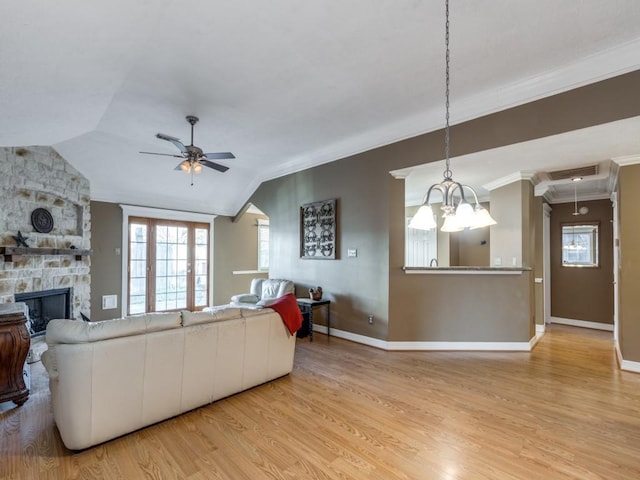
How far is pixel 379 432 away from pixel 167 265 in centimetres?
546

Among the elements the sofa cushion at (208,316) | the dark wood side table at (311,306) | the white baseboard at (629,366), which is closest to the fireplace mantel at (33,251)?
the sofa cushion at (208,316)

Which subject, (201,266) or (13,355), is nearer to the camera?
(13,355)

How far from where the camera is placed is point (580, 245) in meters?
5.92

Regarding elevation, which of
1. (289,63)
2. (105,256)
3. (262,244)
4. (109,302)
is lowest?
(109,302)

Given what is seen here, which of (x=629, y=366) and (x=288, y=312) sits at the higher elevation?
(x=288, y=312)

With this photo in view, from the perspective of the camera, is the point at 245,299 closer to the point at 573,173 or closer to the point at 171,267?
the point at 171,267

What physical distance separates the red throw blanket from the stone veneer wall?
3.23m

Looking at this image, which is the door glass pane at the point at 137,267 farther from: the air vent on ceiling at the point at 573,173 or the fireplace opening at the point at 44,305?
the air vent on ceiling at the point at 573,173

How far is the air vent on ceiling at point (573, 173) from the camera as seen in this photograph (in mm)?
4047

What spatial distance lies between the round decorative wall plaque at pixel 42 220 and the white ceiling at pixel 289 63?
931mm

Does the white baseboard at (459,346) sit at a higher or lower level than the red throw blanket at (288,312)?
lower

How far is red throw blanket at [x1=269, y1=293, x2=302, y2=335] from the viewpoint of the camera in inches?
124

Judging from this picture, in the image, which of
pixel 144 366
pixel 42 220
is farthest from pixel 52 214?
pixel 144 366

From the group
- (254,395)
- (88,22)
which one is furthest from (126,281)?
(88,22)
